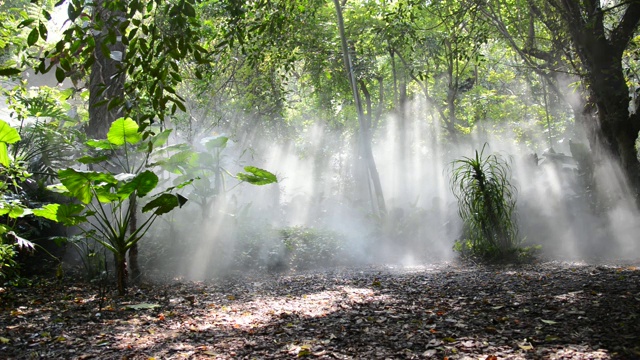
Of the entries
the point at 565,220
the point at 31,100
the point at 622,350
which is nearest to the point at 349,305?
the point at 622,350

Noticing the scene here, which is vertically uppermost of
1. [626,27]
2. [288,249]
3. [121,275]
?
[626,27]

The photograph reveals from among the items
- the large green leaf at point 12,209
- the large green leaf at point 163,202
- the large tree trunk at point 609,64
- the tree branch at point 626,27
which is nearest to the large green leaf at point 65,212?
the large green leaf at point 12,209

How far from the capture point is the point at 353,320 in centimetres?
365

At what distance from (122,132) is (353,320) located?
10.4ft

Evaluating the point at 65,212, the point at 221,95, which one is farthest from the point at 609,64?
the point at 221,95

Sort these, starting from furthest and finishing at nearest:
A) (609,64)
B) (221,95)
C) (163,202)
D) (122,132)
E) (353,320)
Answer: (221,95), (609,64), (122,132), (163,202), (353,320)

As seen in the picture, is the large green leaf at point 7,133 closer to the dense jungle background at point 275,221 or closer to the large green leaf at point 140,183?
Answer: the dense jungle background at point 275,221

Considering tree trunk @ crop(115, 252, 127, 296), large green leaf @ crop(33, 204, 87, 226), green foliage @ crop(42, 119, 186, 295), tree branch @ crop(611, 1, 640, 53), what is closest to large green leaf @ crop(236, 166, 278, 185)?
green foliage @ crop(42, 119, 186, 295)

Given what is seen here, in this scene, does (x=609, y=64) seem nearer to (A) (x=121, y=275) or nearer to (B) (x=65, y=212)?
(A) (x=121, y=275)

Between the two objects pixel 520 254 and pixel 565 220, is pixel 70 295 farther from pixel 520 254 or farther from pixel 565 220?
pixel 565 220

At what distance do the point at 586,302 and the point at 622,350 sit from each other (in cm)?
114

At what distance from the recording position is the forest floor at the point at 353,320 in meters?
2.83

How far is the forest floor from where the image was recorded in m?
2.83

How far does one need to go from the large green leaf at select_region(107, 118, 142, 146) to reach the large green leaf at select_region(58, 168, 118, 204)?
62cm
